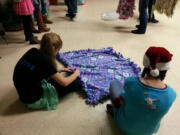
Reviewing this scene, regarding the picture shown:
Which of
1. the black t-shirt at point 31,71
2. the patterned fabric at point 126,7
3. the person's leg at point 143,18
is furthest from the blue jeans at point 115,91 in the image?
the patterned fabric at point 126,7

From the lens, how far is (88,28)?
2867 mm

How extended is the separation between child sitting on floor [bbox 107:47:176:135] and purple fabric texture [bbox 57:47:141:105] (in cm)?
46

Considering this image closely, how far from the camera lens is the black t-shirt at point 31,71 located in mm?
1185

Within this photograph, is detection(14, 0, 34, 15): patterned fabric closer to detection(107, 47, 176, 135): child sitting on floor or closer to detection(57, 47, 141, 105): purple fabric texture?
detection(57, 47, 141, 105): purple fabric texture

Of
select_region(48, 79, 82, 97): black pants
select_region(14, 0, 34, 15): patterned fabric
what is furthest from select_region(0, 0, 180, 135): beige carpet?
select_region(14, 0, 34, 15): patterned fabric

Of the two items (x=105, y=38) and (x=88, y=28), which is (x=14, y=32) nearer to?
(x=88, y=28)

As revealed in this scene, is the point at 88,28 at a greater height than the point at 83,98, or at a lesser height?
greater

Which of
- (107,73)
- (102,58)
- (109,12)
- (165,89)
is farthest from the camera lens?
(109,12)

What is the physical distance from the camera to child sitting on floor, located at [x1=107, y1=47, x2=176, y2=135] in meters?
0.91

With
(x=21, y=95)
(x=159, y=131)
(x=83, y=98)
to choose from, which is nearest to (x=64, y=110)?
(x=83, y=98)

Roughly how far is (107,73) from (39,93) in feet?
2.29

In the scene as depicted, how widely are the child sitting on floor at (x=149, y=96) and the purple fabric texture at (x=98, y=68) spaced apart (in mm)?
459

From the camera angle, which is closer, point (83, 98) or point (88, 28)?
point (83, 98)

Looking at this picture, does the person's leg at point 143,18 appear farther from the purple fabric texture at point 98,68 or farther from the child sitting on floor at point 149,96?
the child sitting on floor at point 149,96
